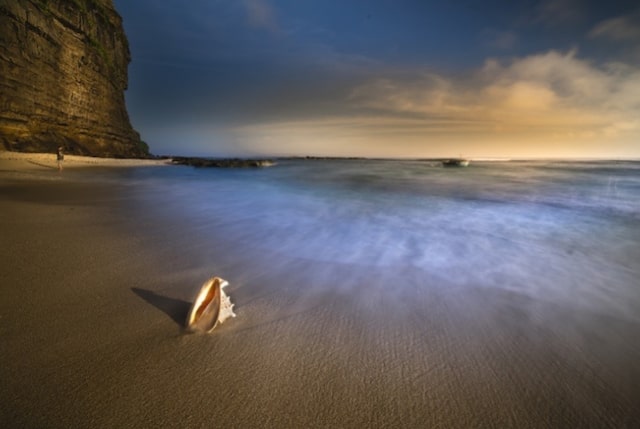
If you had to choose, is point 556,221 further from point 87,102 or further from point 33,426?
point 87,102

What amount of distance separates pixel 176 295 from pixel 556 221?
33.7 feet

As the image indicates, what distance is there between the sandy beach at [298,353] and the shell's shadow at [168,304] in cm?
2

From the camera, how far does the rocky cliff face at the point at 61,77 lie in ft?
66.4

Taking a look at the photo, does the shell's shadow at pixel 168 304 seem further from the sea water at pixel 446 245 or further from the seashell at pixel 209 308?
the sea water at pixel 446 245

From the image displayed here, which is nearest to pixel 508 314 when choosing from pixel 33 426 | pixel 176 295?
pixel 176 295

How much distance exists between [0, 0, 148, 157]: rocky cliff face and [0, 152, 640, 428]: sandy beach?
27.1m

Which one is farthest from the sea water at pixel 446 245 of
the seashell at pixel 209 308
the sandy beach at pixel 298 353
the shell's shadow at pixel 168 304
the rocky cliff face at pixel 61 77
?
the rocky cliff face at pixel 61 77

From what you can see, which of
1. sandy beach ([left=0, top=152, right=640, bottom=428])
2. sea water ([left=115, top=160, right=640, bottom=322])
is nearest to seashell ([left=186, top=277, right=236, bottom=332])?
sandy beach ([left=0, top=152, right=640, bottom=428])

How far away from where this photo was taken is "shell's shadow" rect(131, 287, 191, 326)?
2.34 meters

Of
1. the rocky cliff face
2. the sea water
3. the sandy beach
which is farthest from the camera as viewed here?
the rocky cliff face

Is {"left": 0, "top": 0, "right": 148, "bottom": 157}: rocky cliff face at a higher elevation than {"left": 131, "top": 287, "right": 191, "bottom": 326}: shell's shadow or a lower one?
higher

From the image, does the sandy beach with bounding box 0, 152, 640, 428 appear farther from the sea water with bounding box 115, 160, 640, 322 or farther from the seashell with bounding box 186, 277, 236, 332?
the sea water with bounding box 115, 160, 640, 322

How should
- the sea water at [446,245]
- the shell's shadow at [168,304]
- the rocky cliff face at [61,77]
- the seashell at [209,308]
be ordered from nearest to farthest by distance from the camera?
the seashell at [209,308]
the shell's shadow at [168,304]
the sea water at [446,245]
the rocky cliff face at [61,77]

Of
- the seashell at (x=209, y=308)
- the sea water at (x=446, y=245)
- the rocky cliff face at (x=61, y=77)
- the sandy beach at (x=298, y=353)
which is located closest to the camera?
the sandy beach at (x=298, y=353)
